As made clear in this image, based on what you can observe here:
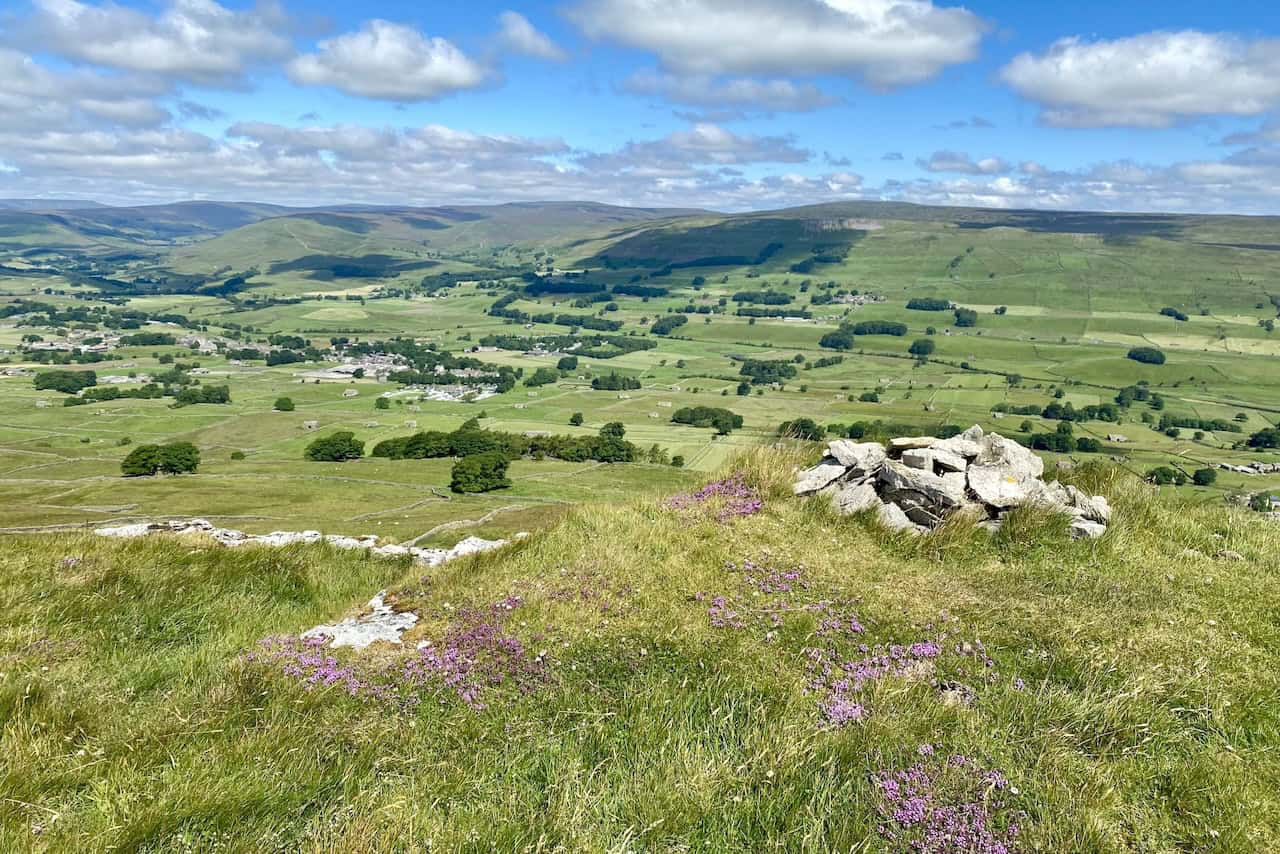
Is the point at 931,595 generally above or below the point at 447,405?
above

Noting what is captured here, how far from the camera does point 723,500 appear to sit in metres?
14.1

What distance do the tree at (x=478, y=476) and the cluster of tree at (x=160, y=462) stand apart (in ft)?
144

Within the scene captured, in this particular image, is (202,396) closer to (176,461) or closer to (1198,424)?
(176,461)

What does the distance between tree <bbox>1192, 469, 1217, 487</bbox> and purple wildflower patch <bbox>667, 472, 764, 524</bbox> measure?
3851 inches

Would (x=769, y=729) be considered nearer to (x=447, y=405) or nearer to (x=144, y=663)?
(x=144, y=663)

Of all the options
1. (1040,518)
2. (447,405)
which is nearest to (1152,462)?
(1040,518)

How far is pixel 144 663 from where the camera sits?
27.8ft

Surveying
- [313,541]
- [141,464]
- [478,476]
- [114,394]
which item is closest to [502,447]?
[478,476]

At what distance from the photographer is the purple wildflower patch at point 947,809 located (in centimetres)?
543

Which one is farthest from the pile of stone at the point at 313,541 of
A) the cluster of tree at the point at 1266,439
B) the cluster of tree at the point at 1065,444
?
the cluster of tree at the point at 1266,439

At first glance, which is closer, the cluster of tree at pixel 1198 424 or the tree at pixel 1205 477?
the tree at pixel 1205 477

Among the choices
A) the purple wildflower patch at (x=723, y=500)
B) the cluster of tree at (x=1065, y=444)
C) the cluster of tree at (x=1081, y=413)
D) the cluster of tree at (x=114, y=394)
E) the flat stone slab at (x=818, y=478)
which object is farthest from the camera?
the cluster of tree at (x=114, y=394)

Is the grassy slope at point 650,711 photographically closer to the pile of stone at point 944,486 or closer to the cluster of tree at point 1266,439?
the pile of stone at point 944,486

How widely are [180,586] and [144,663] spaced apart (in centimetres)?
288
